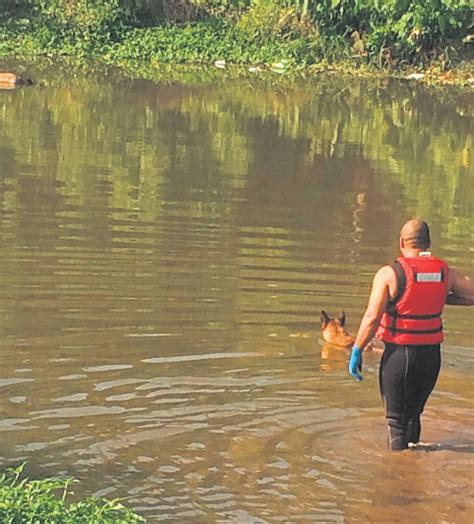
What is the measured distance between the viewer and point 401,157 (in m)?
20.7

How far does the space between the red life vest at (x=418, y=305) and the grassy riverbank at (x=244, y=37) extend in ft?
86.0

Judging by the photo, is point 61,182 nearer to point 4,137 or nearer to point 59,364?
point 4,137

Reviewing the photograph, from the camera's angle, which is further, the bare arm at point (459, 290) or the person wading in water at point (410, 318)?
the bare arm at point (459, 290)

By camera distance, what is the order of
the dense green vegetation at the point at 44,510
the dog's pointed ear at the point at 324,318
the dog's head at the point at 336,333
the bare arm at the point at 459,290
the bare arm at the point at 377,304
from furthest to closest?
1. the dog's pointed ear at the point at 324,318
2. the dog's head at the point at 336,333
3. the bare arm at the point at 459,290
4. the bare arm at the point at 377,304
5. the dense green vegetation at the point at 44,510

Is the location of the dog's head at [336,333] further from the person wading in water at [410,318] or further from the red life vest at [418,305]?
the red life vest at [418,305]

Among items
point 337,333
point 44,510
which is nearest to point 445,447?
point 337,333

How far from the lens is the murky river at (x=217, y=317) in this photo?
7.23 metres

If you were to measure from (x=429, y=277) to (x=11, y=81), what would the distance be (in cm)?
2290

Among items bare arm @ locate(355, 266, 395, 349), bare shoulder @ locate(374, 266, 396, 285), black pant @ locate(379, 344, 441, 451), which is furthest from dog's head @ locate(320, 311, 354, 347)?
bare shoulder @ locate(374, 266, 396, 285)

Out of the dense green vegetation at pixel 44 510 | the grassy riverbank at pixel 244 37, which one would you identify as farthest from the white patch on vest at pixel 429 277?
the grassy riverbank at pixel 244 37

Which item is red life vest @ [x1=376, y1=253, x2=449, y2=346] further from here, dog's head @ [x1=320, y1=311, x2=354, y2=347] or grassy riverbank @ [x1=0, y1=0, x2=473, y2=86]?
grassy riverbank @ [x1=0, y1=0, x2=473, y2=86]

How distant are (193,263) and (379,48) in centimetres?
2477

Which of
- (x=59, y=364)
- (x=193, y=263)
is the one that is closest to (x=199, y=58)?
(x=193, y=263)

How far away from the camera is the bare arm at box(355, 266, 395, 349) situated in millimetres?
7145
